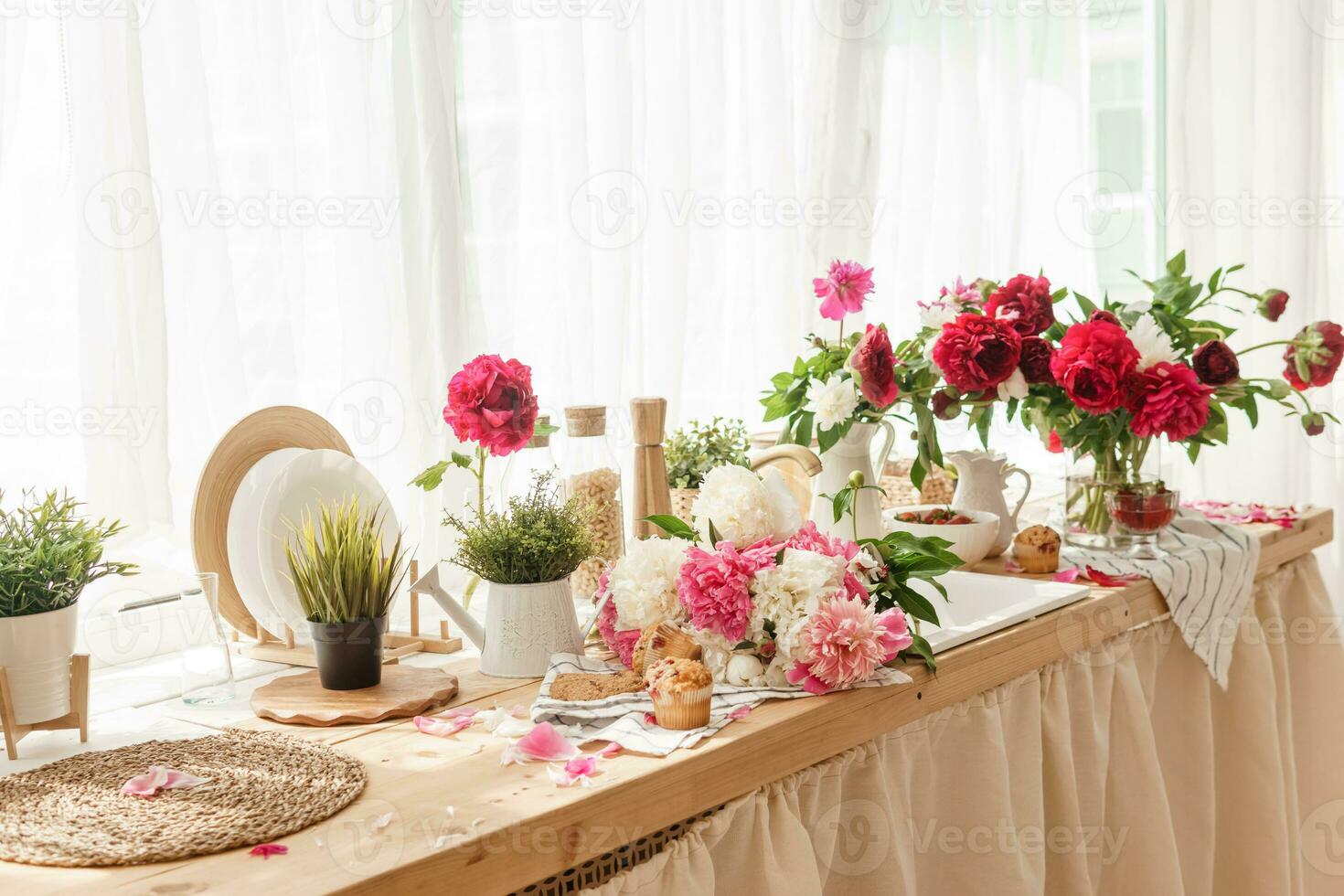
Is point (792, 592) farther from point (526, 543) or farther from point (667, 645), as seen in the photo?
point (526, 543)

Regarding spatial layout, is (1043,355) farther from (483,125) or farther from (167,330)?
(167,330)

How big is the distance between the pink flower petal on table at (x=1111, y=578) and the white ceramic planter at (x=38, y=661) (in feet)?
4.28

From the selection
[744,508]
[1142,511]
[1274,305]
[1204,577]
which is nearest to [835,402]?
[744,508]

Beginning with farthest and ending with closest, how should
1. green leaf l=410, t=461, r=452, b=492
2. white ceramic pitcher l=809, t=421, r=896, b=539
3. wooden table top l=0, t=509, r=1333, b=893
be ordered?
white ceramic pitcher l=809, t=421, r=896, b=539
green leaf l=410, t=461, r=452, b=492
wooden table top l=0, t=509, r=1333, b=893

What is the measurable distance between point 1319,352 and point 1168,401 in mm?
371

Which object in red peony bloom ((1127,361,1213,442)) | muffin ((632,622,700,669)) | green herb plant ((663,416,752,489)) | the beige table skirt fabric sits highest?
red peony bloom ((1127,361,1213,442))

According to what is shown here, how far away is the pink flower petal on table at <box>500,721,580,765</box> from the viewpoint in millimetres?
1060

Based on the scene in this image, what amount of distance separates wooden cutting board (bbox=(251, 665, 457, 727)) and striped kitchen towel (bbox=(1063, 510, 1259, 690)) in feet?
3.33

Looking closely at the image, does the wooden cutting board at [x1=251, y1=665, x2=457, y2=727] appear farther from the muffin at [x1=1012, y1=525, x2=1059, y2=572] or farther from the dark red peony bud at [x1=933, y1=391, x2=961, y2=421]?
the muffin at [x1=1012, y1=525, x2=1059, y2=572]

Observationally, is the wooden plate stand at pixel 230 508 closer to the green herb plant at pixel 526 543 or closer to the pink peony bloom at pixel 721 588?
the green herb plant at pixel 526 543

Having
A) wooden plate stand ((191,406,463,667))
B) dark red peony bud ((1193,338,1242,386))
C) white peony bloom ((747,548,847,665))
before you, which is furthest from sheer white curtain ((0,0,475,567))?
dark red peony bud ((1193,338,1242,386))

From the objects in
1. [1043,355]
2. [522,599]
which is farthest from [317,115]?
[1043,355]

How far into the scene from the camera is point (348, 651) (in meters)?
1.23

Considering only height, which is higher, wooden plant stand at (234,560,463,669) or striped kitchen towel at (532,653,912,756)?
wooden plant stand at (234,560,463,669)
